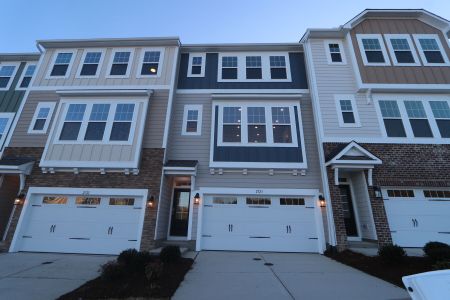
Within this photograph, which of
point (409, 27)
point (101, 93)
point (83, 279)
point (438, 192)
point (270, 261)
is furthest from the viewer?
point (409, 27)

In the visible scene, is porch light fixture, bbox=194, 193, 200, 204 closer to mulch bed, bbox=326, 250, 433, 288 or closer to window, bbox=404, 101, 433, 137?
mulch bed, bbox=326, 250, 433, 288

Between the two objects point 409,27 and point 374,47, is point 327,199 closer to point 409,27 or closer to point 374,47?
point 374,47

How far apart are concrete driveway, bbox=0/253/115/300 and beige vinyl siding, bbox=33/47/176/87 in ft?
25.2

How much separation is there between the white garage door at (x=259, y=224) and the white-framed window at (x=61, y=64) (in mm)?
9790

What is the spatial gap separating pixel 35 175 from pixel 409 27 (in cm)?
1890

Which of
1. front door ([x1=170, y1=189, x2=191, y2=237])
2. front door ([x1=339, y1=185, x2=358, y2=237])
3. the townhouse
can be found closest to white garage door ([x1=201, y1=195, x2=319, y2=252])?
the townhouse

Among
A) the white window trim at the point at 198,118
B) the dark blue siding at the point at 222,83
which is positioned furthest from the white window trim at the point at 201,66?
the white window trim at the point at 198,118

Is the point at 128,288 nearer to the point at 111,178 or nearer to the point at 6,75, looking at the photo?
the point at 111,178

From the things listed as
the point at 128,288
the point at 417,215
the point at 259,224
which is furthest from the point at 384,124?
the point at 128,288

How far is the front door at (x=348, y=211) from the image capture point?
9500mm

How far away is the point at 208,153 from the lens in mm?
10234

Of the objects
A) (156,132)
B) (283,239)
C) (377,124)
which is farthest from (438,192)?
(156,132)

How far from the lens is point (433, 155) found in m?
9.26

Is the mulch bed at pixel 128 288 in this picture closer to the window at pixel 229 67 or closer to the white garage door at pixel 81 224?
the white garage door at pixel 81 224
